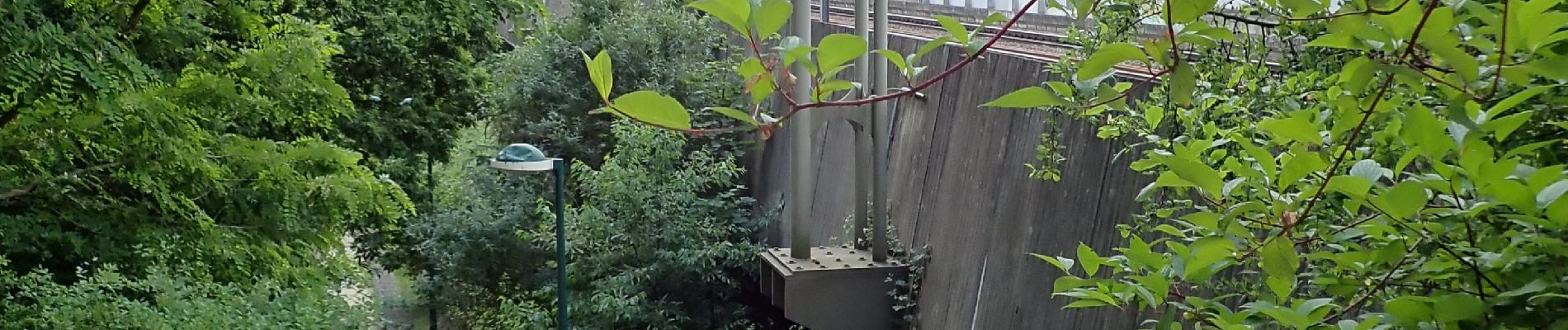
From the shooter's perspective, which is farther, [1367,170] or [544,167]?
[544,167]

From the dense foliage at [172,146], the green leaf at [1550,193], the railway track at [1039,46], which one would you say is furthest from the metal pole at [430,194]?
the green leaf at [1550,193]

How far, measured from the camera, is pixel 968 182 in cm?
680

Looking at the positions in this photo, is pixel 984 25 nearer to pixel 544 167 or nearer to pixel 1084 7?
pixel 1084 7

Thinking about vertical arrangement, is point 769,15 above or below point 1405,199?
above

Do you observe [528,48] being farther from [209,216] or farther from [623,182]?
[209,216]

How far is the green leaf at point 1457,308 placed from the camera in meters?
1.28

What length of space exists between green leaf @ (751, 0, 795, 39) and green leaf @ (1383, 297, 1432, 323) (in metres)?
0.71

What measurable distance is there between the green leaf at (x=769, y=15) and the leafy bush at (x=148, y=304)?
6.27m

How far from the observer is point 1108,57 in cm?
117

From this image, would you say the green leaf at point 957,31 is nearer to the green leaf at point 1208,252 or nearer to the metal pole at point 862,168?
the green leaf at point 1208,252

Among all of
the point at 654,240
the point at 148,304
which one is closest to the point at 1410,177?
the point at 148,304

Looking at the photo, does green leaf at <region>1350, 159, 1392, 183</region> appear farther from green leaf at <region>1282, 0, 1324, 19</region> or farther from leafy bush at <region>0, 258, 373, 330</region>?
leafy bush at <region>0, 258, 373, 330</region>

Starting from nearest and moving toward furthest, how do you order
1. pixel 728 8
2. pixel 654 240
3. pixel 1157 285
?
pixel 728 8 → pixel 1157 285 → pixel 654 240

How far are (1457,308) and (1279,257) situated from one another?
0.19 meters
